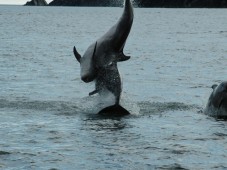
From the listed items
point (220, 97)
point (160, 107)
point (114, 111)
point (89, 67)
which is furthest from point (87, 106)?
point (220, 97)

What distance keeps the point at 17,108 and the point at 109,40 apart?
5196 millimetres

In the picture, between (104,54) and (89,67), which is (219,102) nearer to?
(104,54)

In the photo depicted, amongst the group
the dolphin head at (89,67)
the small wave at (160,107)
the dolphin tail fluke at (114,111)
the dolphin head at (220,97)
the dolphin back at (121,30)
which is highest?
the dolphin back at (121,30)

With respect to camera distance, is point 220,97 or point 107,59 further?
point 220,97

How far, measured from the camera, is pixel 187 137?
19859mm

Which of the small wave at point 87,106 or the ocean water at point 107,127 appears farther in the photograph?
the small wave at point 87,106

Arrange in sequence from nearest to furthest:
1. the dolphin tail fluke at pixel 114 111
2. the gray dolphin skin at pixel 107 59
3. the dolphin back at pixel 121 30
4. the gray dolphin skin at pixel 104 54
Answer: the dolphin back at pixel 121 30, the gray dolphin skin at pixel 107 59, the gray dolphin skin at pixel 104 54, the dolphin tail fluke at pixel 114 111

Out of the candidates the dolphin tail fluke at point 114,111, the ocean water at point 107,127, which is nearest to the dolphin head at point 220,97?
the ocean water at point 107,127

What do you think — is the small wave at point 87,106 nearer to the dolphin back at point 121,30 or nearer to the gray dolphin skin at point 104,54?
the gray dolphin skin at point 104,54

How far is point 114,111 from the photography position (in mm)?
22578

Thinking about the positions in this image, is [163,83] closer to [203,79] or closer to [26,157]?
[203,79]

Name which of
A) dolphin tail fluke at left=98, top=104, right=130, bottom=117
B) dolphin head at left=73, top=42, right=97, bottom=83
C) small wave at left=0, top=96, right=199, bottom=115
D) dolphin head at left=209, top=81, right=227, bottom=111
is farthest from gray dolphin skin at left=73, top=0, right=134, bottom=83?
dolphin head at left=209, top=81, right=227, bottom=111

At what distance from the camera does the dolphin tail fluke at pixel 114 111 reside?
22377 mm

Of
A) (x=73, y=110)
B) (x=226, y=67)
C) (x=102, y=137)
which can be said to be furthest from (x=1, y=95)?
(x=226, y=67)
